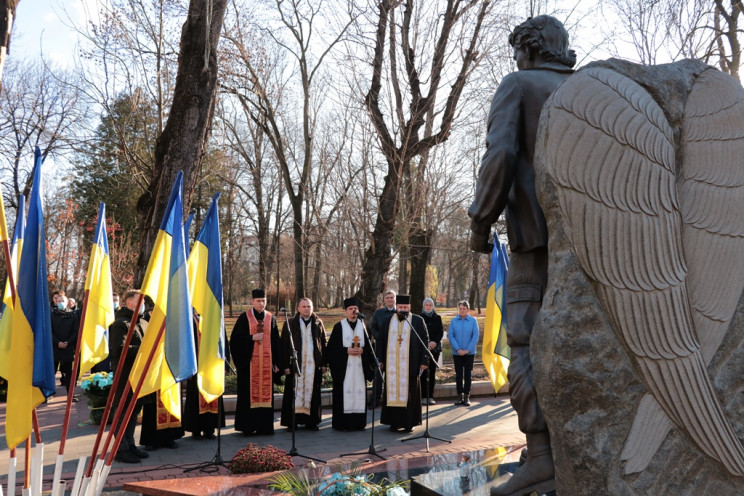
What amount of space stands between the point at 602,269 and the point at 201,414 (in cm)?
739

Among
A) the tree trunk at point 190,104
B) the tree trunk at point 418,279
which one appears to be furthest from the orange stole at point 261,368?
the tree trunk at point 418,279

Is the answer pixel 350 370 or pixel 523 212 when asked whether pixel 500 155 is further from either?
pixel 350 370

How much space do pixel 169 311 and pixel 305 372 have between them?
16.1 ft

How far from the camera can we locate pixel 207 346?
6219 millimetres

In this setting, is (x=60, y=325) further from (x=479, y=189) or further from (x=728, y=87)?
(x=728, y=87)

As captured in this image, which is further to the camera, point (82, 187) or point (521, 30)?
point (82, 187)

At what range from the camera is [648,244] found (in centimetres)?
276

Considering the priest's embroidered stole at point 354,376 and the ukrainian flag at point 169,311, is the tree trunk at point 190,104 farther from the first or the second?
the ukrainian flag at point 169,311

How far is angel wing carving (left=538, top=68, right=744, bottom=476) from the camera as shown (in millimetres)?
2693

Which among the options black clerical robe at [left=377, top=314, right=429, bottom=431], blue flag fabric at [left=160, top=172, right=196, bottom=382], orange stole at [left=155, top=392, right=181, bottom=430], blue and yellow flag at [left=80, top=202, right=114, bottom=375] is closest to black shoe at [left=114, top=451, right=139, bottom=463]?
orange stole at [left=155, top=392, right=181, bottom=430]

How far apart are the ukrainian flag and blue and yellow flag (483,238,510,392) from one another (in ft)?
17.5

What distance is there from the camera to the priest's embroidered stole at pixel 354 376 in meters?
9.47

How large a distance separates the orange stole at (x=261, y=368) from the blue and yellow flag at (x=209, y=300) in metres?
2.83

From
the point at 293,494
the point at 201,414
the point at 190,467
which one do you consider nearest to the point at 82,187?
the point at 201,414
